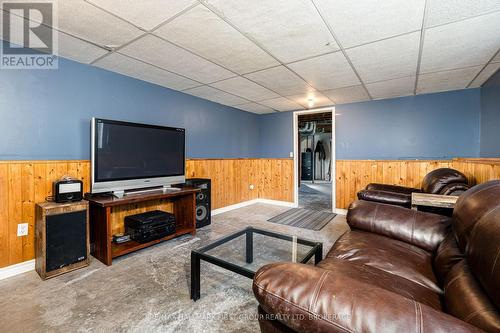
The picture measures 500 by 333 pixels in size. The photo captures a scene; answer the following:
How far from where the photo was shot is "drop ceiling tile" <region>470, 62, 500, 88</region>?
258 centimetres

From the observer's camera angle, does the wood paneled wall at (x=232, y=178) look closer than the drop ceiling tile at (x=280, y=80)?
Yes

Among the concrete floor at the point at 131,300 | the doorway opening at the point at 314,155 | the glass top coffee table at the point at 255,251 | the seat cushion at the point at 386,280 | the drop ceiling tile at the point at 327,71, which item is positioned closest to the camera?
the seat cushion at the point at 386,280

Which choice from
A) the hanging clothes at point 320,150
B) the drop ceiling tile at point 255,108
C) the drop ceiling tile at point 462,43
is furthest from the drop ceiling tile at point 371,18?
the hanging clothes at point 320,150

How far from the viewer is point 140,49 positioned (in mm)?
2260

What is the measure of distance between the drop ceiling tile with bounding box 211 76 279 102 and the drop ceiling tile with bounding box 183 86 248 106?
0.15m

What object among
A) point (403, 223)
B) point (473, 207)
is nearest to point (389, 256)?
point (403, 223)

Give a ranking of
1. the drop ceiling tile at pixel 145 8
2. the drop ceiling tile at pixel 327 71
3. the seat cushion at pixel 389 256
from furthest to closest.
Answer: the drop ceiling tile at pixel 327 71 < the drop ceiling tile at pixel 145 8 < the seat cushion at pixel 389 256

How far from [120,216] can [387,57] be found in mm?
3661

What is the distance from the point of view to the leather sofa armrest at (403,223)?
157cm

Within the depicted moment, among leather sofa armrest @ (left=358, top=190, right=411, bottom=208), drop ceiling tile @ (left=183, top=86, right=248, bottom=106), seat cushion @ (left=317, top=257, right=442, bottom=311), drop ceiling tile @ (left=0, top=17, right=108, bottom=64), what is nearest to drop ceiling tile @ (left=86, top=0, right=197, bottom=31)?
drop ceiling tile @ (left=0, top=17, right=108, bottom=64)

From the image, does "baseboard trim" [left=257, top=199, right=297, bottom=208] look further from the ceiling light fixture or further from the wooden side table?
the wooden side table

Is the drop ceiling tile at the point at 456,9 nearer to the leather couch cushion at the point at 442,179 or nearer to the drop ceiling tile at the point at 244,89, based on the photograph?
the leather couch cushion at the point at 442,179

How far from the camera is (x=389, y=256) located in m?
1.41

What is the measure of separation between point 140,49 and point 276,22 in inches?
55.0
